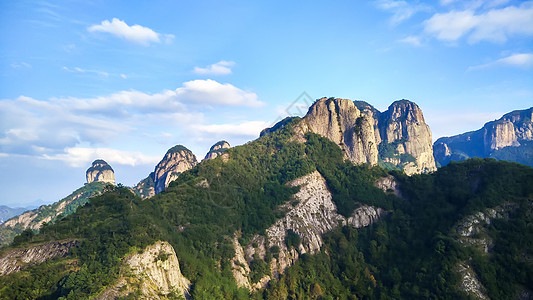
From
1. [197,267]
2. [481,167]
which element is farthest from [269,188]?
[481,167]

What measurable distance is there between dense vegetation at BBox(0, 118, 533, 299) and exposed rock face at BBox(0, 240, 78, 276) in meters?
2.87

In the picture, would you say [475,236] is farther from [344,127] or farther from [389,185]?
[344,127]

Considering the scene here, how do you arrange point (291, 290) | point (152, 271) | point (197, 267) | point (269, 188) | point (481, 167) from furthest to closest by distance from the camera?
point (269, 188) < point (481, 167) < point (291, 290) < point (197, 267) < point (152, 271)

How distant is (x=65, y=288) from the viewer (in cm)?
5403

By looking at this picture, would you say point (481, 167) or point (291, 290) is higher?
point (481, 167)

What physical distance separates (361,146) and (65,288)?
351ft

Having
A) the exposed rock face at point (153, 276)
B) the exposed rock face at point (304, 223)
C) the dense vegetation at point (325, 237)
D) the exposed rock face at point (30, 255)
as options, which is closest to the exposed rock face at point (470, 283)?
the dense vegetation at point (325, 237)

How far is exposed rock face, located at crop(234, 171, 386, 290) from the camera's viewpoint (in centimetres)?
9256

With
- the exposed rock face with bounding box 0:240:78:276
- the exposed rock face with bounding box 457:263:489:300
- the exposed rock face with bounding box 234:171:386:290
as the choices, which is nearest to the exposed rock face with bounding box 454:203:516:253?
the exposed rock face with bounding box 457:263:489:300

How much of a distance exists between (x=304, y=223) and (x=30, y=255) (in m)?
64.7

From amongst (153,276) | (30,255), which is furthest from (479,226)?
(30,255)

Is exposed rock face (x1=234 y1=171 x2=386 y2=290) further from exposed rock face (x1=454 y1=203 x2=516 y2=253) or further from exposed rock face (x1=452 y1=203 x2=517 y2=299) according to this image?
exposed rock face (x1=452 y1=203 x2=517 y2=299)

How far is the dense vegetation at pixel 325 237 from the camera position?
66.2m

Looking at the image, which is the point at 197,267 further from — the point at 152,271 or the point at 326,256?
the point at 326,256
